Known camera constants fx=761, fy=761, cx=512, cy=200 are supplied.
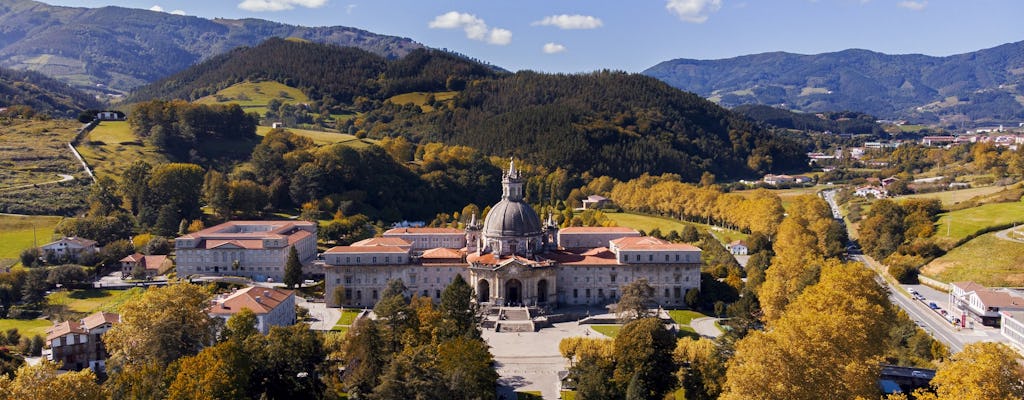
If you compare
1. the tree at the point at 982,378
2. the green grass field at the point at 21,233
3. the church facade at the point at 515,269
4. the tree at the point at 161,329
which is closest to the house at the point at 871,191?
the church facade at the point at 515,269

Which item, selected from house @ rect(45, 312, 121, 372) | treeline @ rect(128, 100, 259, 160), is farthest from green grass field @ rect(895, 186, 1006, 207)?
treeline @ rect(128, 100, 259, 160)

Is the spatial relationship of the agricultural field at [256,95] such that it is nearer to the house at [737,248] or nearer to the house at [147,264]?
the house at [147,264]

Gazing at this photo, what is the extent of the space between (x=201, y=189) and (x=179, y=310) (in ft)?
168

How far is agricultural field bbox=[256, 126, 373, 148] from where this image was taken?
126938 millimetres

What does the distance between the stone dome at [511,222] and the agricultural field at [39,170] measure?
4852 cm

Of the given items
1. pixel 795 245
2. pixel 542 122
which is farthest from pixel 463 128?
pixel 795 245

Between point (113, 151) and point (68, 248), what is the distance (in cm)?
3856

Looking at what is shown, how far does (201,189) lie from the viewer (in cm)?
9281

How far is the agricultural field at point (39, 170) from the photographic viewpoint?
82.6 meters

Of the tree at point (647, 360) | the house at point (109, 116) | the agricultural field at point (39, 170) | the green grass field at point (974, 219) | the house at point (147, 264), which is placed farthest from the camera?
the house at point (109, 116)

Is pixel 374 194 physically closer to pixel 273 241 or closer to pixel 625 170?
pixel 273 241

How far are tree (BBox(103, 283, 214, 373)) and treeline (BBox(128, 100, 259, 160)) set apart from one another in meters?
67.7

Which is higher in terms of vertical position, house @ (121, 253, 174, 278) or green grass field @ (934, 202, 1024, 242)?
green grass field @ (934, 202, 1024, 242)

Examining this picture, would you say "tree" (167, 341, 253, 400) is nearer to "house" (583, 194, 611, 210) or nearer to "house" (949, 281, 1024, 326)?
"house" (949, 281, 1024, 326)
